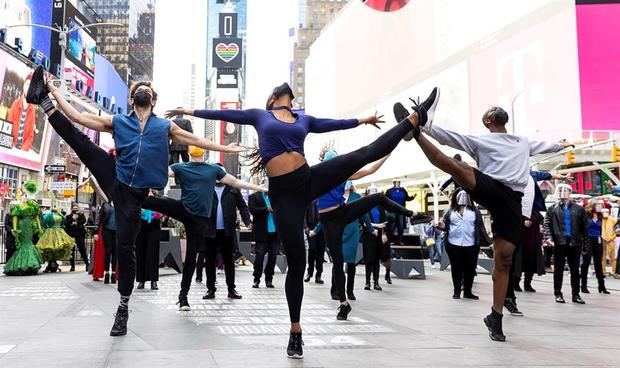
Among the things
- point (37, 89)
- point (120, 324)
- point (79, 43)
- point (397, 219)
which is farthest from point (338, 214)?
point (79, 43)

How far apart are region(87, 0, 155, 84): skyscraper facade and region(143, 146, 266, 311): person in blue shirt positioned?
9639cm

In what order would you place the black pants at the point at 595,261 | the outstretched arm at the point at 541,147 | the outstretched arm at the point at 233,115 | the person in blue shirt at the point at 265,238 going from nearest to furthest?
the outstretched arm at the point at 233,115, the outstretched arm at the point at 541,147, the black pants at the point at 595,261, the person in blue shirt at the point at 265,238

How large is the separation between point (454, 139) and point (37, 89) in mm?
3457

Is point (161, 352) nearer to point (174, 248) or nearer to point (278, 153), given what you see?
point (278, 153)

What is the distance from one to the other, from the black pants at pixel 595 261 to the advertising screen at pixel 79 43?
61.1 metres

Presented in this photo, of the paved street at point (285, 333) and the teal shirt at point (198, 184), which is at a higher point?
the teal shirt at point (198, 184)

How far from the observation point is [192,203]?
20.9 ft

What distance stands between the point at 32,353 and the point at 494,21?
33.7m

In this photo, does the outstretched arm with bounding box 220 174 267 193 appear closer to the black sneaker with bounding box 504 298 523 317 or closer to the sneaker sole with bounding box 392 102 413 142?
the sneaker sole with bounding box 392 102 413 142

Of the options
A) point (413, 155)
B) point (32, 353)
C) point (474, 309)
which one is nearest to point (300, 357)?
point (32, 353)

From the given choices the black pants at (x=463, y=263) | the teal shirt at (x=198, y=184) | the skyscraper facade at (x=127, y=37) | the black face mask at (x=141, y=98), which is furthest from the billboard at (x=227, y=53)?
the black face mask at (x=141, y=98)

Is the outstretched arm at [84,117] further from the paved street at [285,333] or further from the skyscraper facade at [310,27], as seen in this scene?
the skyscraper facade at [310,27]

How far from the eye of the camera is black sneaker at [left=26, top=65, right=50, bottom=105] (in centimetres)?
484

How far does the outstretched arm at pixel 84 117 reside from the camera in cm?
477
